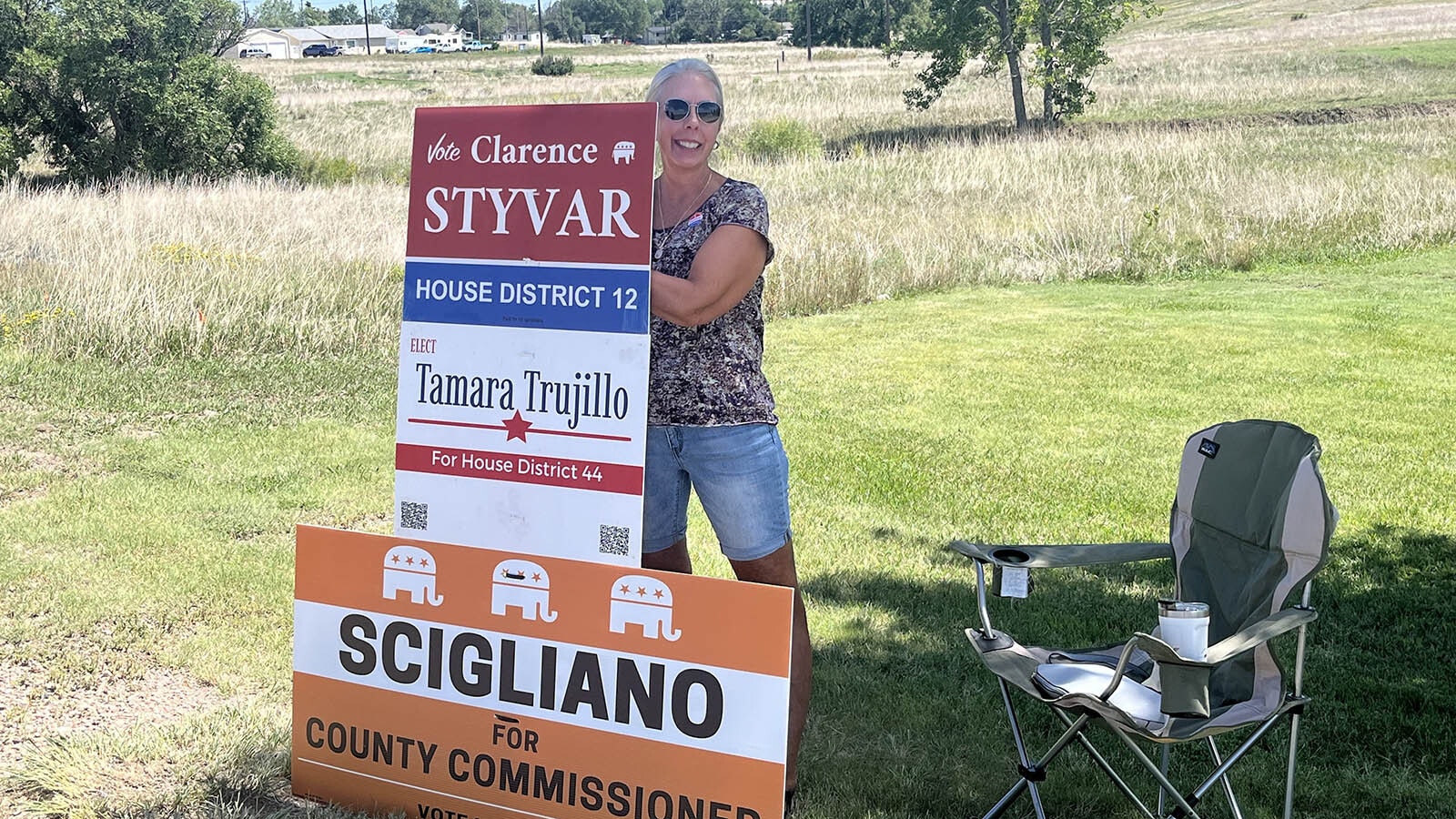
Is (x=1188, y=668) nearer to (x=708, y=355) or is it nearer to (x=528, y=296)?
(x=708, y=355)

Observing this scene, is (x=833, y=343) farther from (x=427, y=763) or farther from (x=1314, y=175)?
(x=1314, y=175)

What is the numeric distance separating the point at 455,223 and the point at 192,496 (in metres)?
3.92

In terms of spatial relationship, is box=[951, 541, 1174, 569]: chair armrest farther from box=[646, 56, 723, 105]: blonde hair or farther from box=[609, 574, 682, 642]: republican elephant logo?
box=[646, 56, 723, 105]: blonde hair

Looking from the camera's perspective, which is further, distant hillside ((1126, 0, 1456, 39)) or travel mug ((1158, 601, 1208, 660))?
distant hillside ((1126, 0, 1456, 39))

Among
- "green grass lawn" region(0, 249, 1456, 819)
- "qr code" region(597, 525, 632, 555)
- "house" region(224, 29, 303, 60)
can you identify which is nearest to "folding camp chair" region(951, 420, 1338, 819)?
"green grass lawn" region(0, 249, 1456, 819)

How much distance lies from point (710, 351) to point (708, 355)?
0.01 m

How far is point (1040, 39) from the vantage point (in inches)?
1409

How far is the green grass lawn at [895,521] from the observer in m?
3.78

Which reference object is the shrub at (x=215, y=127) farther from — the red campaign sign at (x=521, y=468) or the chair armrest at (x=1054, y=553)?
the chair armrest at (x=1054, y=553)

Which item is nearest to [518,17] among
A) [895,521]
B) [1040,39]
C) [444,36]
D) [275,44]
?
[444,36]

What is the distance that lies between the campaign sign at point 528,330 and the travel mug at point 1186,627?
1.27 metres

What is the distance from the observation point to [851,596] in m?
5.33

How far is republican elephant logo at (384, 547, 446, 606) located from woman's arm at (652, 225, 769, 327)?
0.94 meters

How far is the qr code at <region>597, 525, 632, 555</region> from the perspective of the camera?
314 cm
